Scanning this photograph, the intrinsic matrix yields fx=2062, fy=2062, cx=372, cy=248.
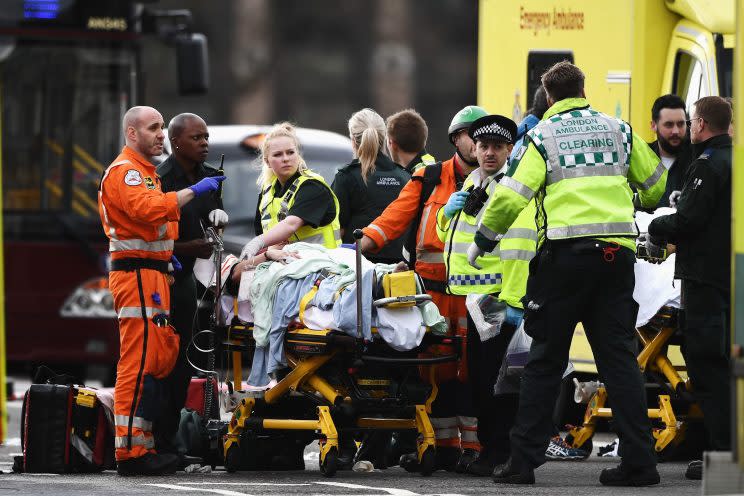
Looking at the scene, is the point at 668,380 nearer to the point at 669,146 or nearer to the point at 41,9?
the point at 669,146

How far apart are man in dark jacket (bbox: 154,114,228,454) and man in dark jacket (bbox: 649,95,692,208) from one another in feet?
7.94

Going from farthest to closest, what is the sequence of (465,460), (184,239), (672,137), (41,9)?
(41,9) < (672,137) < (184,239) < (465,460)

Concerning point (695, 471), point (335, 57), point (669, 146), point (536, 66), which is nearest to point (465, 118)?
point (669, 146)

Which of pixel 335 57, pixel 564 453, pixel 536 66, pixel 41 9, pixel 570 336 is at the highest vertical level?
pixel 335 57

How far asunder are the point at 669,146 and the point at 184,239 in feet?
8.78

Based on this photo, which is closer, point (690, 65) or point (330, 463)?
point (330, 463)

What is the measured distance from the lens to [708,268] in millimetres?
9477

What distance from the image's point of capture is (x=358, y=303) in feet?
31.4

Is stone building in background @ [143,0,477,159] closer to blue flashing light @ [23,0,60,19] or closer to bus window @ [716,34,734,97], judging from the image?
blue flashing light @ [23,0,60,19]

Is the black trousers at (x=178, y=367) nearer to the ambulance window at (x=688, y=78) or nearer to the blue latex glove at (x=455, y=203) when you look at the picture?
the blue latex glove at (x=455, y=203)

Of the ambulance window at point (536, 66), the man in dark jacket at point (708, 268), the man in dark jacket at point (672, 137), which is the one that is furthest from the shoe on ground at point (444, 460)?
the ambulance window at point (536, 66)

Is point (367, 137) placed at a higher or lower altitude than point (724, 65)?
lower

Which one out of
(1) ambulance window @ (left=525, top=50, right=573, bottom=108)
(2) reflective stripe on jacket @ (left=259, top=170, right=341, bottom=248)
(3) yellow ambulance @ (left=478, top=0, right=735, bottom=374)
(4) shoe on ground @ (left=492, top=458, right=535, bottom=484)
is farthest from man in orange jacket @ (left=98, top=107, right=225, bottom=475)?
(1) ambulance window @ (left=525, top=50, right=573, bottom=108)

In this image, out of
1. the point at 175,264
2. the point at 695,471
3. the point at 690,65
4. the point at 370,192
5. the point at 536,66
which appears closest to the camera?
the point at 695,471
